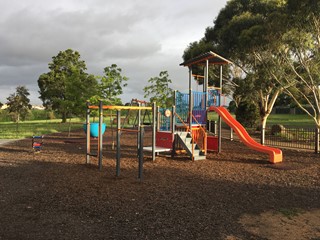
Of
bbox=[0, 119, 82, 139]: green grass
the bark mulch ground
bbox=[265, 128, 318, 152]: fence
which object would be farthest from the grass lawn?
bbox=[265, 128, 318, 152]: fence

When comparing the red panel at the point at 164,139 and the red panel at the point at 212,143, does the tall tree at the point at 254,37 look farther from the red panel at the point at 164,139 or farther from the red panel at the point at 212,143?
the red panel at the point at 164,139

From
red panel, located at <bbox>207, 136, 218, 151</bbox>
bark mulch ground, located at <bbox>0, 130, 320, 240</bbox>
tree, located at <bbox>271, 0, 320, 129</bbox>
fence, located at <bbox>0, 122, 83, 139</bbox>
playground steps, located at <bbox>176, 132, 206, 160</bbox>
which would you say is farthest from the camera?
fence, located at <bbox>0, 122, 83, 139</bbox>

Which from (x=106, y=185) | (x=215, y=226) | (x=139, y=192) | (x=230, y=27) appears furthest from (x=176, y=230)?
(x=230, y=27)

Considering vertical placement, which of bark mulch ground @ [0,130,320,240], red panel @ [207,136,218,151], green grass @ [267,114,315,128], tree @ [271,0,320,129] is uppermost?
tree @ [271,0,320,129]

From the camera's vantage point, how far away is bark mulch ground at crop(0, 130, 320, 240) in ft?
14.5

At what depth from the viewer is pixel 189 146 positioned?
11.5m

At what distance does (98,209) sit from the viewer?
17.6 ft

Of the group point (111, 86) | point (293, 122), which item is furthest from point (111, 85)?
point (293, 122)

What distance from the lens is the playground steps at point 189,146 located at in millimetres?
11352

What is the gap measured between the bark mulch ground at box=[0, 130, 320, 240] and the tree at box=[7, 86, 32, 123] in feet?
75.9

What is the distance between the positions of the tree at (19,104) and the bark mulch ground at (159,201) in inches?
910

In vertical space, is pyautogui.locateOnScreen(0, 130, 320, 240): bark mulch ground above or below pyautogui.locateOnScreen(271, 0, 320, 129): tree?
below

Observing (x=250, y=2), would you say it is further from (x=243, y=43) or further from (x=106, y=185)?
(x=106, y=185)

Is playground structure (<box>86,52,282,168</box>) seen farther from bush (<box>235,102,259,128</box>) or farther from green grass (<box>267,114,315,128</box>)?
green grass (<box>267,114,315,128</box>)
